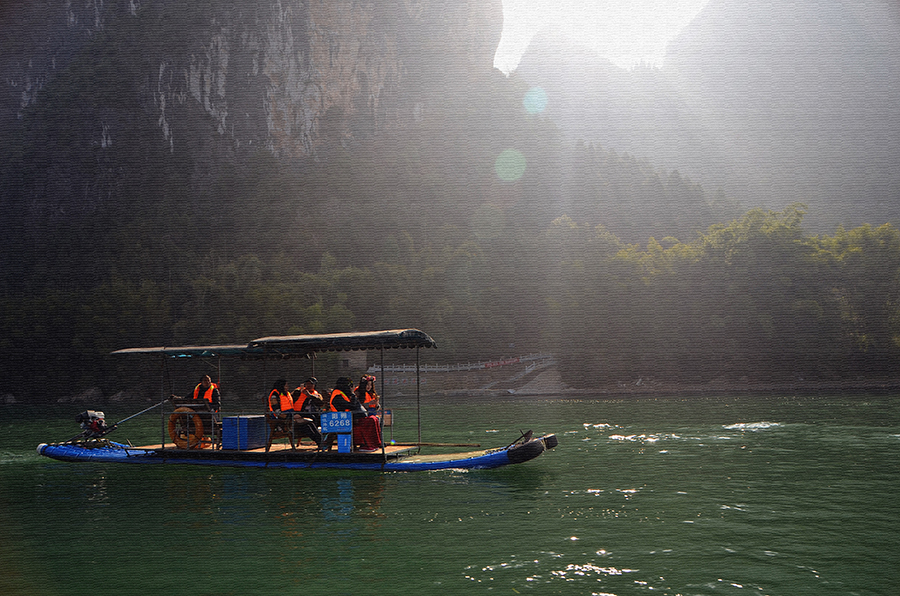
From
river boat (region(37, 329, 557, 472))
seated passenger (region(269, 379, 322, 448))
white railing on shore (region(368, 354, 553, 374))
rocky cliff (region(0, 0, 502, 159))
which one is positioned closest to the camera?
river boat (region(37, 329, 557, 472))

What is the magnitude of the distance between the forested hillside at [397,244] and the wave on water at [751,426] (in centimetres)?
3407

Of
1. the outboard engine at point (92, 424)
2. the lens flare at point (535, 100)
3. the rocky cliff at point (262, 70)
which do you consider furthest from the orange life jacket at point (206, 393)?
the lens flare at point (535, 100)

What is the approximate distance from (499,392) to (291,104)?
307 ft

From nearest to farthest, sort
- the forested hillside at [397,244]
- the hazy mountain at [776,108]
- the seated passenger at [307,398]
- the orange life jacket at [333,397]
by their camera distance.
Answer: the orange life jacket at [333,397]
the seated passenger at [307,398]
the forested hillside at [397,244]
the hazy mountain at [776,108]

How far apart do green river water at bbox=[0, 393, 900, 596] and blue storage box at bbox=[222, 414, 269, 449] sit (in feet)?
2.90

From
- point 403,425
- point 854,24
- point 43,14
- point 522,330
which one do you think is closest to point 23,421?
point 403,425

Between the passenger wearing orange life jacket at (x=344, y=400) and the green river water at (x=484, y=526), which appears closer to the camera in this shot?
the green river water at (x=484, y=526)

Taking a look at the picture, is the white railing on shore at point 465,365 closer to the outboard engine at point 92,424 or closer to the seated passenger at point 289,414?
the outboard engine at point 92,424

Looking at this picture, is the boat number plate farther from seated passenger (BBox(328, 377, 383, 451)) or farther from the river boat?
seated passenger (BBox(328, 377, 383, 451))

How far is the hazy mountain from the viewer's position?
4467 inches

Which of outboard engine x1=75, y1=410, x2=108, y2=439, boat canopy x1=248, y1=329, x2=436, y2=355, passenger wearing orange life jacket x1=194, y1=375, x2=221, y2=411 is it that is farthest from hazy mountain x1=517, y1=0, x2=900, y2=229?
outboard engine x1=75, y1=410, x2=108, y2=439

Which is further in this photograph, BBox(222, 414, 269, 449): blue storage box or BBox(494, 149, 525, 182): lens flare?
BBox(494, 149, 525, 182): lens flare

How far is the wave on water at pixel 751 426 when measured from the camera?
96.1 feet

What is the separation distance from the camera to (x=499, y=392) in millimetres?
67375
